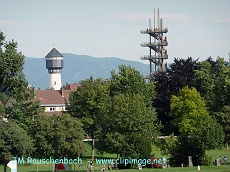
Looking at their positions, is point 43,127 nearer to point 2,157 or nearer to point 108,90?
point 2,157

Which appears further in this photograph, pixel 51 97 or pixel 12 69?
pixel 51 97

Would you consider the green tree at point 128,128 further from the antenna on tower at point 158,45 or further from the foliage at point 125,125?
the antenna on tower at point 158,45

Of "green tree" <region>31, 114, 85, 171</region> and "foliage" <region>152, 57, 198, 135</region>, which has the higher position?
"foliage" <region>152, 57, 198, 135</region>

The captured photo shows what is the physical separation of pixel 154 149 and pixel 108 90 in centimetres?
969

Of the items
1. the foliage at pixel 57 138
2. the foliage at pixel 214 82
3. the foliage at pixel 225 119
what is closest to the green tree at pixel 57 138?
the foliage at pixel 57 138

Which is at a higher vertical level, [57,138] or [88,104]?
[88,104]

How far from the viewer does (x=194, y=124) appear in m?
99.3

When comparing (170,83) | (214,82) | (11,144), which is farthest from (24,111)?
(214,82)

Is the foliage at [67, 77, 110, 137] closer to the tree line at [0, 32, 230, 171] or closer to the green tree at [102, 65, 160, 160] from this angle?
the tree line at [0, 32, 230, 171]

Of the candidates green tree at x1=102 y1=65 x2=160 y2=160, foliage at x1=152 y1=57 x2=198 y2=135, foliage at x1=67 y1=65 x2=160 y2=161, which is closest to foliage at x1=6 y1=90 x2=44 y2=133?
foliage at x1=67 y1=65 x2=160 y2=161

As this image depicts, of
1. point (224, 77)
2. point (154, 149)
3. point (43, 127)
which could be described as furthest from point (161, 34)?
point (43, 127)

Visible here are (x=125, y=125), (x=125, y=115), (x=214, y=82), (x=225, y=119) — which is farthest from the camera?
(x=214, y=82)

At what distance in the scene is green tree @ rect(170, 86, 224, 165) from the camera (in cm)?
8069

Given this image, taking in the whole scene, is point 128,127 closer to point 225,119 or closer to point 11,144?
point 11,144
